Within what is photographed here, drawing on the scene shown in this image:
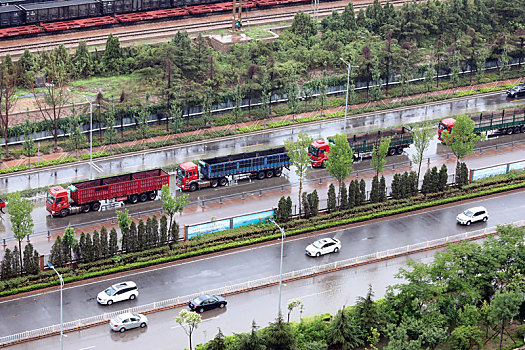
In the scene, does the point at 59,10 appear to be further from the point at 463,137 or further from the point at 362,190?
the point at 463,137

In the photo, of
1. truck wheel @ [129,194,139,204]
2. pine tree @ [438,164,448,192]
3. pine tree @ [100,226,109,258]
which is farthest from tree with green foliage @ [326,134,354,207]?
pine tree @ [100,226,109,258]

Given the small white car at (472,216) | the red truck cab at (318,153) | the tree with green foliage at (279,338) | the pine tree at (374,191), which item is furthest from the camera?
the red truck cab at (318,153)

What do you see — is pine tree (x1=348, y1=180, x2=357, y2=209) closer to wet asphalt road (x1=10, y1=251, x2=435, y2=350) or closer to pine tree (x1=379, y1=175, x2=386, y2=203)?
pine tree (x1=379, y1=175, x2=386, y2=203)

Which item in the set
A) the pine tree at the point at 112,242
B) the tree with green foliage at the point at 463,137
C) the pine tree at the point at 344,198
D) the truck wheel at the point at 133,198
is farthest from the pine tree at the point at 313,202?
the pine tree at the point at 112,242

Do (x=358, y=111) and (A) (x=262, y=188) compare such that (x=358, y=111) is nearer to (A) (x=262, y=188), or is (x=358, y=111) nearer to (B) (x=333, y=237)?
(A) (x=262, y=188)

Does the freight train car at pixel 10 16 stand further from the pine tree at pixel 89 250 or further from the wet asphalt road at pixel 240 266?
the wet asphalt road at pixel 240 266

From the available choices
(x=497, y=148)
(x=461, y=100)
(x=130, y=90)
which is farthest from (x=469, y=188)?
(x=130, y=90)
